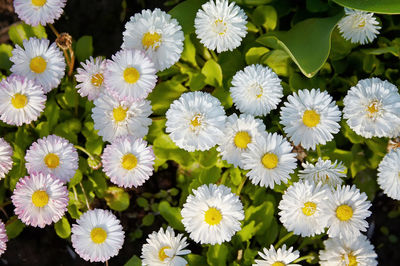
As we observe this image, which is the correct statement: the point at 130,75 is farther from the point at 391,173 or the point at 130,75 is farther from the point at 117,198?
the point at 391,173

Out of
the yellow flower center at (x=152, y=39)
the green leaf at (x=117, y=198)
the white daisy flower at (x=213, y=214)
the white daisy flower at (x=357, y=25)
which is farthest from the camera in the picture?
the green leaf at (x=117, y=198)

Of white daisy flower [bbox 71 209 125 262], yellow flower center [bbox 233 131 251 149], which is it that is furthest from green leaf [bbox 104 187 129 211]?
yellow flower center [bbox 233 131 251 149]

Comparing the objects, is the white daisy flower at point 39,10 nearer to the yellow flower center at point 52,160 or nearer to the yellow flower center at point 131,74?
the yellow flower center at point 131,74

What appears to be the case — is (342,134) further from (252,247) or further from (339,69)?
(252,247)

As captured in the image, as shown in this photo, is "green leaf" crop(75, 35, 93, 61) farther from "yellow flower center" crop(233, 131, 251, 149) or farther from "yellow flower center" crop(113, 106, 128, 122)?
"yellow flower center" crop(233, 131, 251, 149)

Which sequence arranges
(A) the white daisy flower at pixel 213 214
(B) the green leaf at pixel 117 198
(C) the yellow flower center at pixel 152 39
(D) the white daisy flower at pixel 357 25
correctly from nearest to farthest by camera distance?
(A) the white daisy flower at pixel 213 214, (C) the yellow flower center at pixel 152 39, (D) the white daisy flower at pixel 357 25, (B) the green leaf at pixel 117 198

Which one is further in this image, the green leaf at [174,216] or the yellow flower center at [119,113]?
the green leaf at [174,216]

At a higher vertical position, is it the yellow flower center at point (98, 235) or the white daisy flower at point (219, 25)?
the white daisy flower at point (219, 25)

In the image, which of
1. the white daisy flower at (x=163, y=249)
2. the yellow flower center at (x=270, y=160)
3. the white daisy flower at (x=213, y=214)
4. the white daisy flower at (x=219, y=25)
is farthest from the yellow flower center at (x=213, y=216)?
the white daisy flower at (x=219, y=25)
